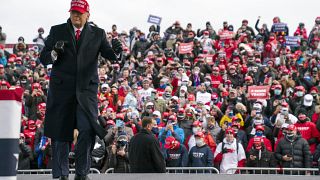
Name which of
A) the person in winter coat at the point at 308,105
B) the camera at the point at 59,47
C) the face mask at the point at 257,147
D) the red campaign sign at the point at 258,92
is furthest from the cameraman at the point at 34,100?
the camera at the point at 59,47

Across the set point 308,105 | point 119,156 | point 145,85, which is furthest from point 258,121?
point 145,85

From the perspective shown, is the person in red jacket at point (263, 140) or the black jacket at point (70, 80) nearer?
the black jacket at point (70, 80)

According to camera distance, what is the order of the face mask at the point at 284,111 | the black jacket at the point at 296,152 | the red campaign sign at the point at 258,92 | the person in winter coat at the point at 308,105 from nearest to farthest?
the black jacket at the point at 296,152, the face mask at the point at 284,111, the person in winter coat at the point at 308,105, the red campaign sign at the point at 258,92

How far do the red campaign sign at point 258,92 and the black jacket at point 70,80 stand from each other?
12.0 meters

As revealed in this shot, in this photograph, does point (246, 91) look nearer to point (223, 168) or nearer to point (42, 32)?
point (223, 168)

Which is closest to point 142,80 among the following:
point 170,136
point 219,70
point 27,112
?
point 219,70

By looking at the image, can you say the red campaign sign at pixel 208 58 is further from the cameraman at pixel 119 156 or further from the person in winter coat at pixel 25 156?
the cameraman at pixel 119 156

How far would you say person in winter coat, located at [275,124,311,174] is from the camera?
588 inches

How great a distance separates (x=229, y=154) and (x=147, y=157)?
4.78 meters

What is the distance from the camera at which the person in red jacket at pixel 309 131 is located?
1587 cm

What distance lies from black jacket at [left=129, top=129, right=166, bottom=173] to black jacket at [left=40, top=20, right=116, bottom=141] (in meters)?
3.91

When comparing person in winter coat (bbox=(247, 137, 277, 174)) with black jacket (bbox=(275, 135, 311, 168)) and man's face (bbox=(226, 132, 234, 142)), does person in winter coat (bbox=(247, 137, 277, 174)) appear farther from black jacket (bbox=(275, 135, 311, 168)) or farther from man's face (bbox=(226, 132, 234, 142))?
man's face (bbox=(226, 132, 234, 142))

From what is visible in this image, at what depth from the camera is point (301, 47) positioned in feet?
85.6

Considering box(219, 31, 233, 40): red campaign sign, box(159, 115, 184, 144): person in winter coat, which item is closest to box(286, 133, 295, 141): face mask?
box(159, 115, 184, 144): person in winter coat
